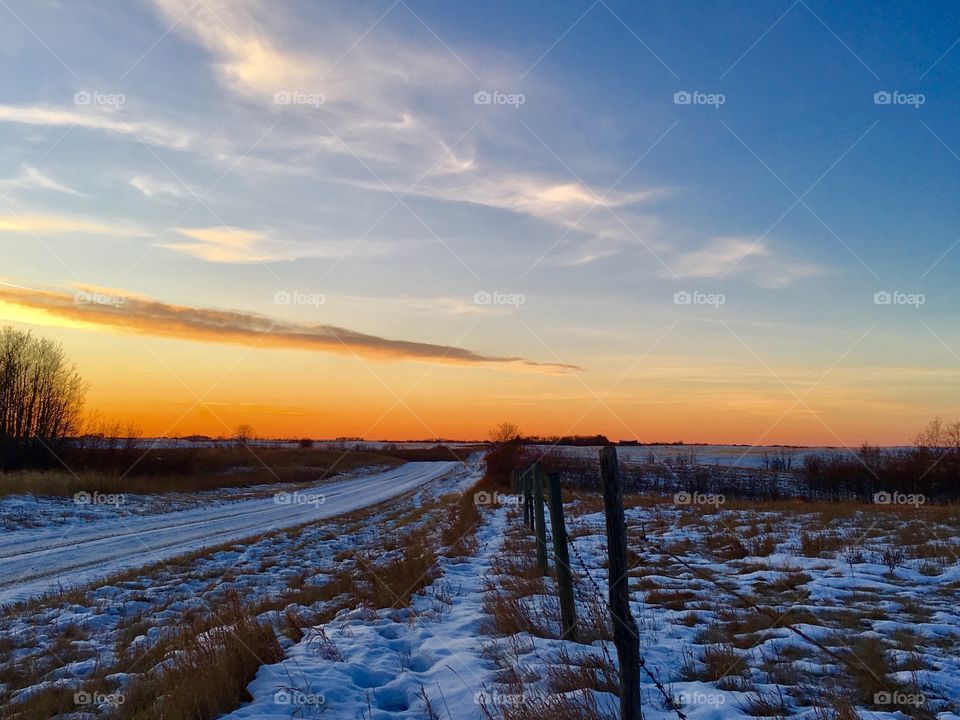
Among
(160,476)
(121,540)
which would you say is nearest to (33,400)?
(160,476)

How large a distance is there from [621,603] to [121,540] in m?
16.5

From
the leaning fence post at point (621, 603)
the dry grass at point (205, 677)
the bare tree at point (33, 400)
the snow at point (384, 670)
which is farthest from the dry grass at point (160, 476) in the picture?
the leaning fence post at point (621, 603)

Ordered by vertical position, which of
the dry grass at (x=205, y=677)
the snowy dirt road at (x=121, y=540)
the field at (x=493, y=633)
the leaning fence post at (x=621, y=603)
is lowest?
the snowy dirt road at (x=121, y=540)

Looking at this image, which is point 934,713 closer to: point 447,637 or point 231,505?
point 447,637

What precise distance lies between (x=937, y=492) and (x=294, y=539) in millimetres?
31271

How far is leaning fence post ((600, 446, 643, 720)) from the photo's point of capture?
167 inches

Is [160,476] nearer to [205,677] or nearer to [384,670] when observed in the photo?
[384,670]

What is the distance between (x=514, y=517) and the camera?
21.6 m

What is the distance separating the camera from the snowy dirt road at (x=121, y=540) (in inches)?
483

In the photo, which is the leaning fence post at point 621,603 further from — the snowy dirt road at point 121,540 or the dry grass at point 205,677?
the snowy dirt road at point 121,540

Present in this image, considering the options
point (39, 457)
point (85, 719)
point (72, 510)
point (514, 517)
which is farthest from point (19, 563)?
point (39, 457)

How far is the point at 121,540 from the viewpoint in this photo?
16938 millimetres

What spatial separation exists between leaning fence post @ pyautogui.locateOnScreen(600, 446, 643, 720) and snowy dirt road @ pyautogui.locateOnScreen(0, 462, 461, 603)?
1037 cm

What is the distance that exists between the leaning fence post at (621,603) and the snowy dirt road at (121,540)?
10372 mm
